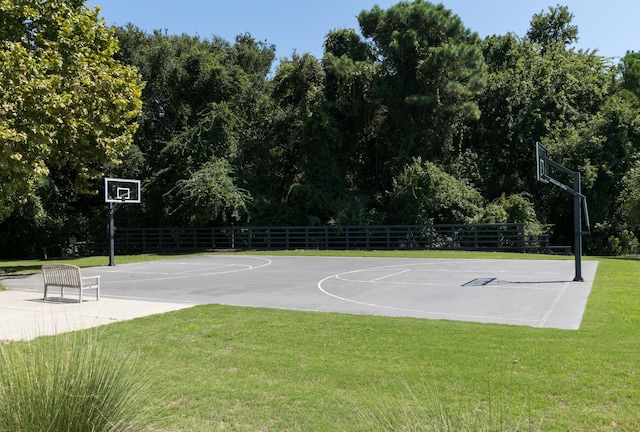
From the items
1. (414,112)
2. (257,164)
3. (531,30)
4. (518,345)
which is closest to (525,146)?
(414,112)

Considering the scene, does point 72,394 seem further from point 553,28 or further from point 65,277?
point 553,28

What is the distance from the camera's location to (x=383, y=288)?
1380 cm

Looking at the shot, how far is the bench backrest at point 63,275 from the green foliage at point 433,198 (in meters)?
22.4

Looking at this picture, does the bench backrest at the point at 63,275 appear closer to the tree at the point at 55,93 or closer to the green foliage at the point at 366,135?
the tree at the point at 55,93

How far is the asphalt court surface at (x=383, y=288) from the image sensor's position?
10.2 metres

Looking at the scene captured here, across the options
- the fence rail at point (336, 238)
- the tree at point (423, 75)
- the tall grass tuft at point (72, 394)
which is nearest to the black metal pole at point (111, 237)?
the fence rail at point (336, 238)

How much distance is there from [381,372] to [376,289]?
788cm

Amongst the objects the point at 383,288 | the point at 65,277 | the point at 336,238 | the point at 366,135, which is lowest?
the point at 383,288

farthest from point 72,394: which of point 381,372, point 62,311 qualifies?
point 62,311

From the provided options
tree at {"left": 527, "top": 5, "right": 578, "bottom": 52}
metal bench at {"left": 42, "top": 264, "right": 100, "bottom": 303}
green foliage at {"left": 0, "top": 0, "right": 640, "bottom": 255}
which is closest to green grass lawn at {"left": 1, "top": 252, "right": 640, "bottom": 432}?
metal bench at {"left": 42, "top": 264, "right": 100, "bottom": 303}

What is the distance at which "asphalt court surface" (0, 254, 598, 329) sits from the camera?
10.2m

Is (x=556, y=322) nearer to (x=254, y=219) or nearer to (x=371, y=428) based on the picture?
(x=371, y=428)

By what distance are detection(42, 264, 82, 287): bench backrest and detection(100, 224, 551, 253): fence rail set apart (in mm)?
20208

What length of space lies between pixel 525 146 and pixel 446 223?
27.3 feet
